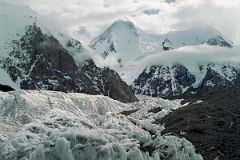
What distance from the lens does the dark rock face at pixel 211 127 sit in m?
136

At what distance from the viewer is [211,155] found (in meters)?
132

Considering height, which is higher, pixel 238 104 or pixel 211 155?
pixel 238 104

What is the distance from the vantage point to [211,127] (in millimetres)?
160500

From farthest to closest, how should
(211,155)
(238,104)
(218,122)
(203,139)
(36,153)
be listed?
(238,104), (218,122), (203,139), (211,155), (36,153)

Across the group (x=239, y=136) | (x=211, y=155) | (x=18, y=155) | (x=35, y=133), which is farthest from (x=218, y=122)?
(x=18, y=155)

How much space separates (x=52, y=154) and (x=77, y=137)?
6629 mm

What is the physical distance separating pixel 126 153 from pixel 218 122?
5383 centimetres

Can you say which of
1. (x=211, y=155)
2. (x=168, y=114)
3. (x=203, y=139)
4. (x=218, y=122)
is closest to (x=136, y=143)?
(x=211, y=155)

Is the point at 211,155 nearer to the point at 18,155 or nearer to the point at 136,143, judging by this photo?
the point at 136,143

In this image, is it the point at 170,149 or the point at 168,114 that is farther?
the point at 168,114

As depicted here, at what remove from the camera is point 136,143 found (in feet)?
416

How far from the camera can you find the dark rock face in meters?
136

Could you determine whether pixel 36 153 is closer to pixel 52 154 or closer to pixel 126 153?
pixel 52 154

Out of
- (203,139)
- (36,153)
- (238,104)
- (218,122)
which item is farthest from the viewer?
(238,104)
